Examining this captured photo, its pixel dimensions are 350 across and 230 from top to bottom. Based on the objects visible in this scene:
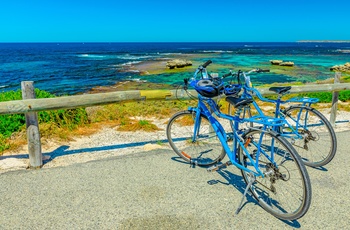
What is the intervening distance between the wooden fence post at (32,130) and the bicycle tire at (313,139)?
380 centimetres

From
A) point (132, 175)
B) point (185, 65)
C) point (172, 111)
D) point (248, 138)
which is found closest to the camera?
point (248, 138)

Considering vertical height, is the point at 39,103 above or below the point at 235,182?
above

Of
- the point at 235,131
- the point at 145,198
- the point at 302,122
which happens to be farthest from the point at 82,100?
the point at 302,122

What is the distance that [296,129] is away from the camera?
4480 mm

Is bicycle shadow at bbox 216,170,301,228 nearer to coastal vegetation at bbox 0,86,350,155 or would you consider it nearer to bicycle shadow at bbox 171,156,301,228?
bicycle shadow at bbox 171,156,301,228

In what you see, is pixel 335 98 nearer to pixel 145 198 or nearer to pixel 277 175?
pixel 277 175

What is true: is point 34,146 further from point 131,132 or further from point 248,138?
point 248,138

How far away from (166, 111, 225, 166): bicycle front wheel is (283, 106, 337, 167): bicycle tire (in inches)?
46.0

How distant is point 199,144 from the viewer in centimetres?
486

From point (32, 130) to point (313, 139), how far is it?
4.19 meters

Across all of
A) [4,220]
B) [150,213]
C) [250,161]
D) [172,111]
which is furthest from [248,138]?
[172,111]

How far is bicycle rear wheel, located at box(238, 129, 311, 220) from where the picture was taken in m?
2.98

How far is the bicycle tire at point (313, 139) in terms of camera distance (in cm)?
430

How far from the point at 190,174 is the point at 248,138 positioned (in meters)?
1.23
